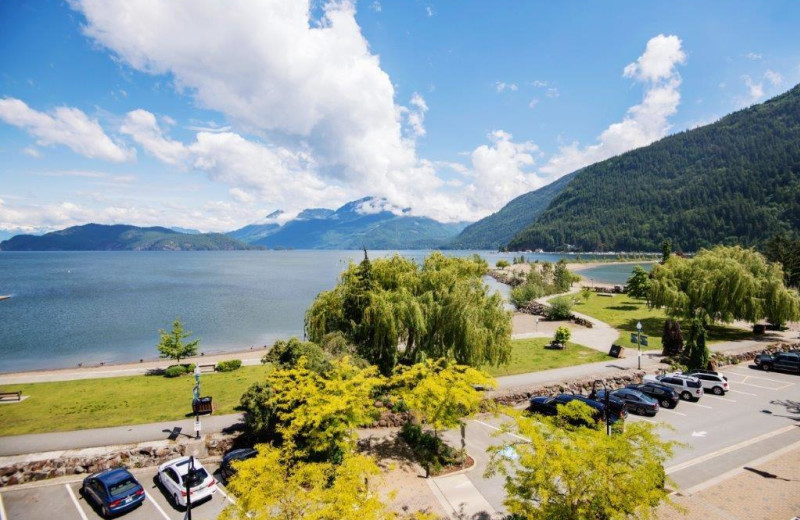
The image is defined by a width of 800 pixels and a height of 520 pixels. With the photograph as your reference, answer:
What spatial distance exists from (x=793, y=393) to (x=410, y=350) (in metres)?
26.5

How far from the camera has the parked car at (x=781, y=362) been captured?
29.9 metres

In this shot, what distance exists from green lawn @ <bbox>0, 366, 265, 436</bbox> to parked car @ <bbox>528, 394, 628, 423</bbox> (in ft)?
62.3

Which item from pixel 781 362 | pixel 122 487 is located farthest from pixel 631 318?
pixel 122 487

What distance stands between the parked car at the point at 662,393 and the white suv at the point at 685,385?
2.98 ft

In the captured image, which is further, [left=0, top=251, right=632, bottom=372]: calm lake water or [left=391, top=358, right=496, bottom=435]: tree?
[left=0, top=251, right=632, bottom=372]: calm lake water

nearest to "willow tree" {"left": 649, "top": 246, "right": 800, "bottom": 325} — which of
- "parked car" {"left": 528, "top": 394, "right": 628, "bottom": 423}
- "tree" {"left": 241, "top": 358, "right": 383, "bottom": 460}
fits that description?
"parked car" {"left": 528, "top": 394, "right": 628, "bottom": 423}

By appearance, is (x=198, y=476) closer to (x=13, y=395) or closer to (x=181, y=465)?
(x=181, y=465)

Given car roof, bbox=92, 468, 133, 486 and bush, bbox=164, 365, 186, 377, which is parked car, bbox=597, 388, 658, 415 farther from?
bush, bbox=164, 365, 186, 377

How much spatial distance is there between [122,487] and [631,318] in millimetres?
53691

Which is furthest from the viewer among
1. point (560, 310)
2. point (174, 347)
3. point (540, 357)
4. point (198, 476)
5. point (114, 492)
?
point (560, 310)

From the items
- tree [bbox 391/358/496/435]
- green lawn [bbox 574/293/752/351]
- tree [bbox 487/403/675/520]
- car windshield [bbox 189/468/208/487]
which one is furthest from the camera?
green lawn [bbox 574/293/752/351]

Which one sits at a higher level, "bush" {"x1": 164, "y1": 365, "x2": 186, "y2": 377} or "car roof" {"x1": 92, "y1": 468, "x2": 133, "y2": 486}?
"car roof" {"x1": 92, "y1": 468, "x2": 133, "y2": 486}

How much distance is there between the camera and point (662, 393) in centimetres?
2456

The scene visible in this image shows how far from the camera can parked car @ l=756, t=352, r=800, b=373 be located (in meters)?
29.9
